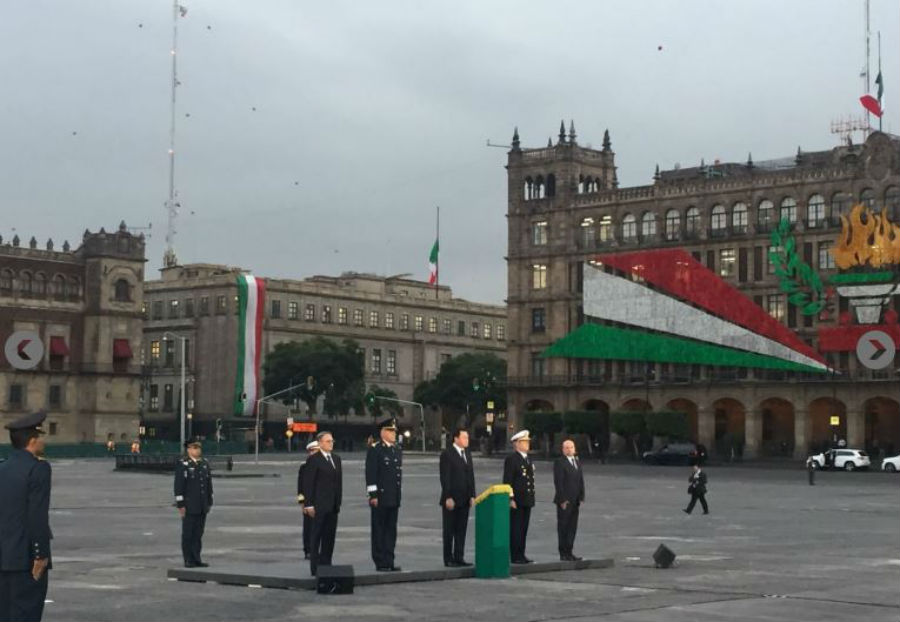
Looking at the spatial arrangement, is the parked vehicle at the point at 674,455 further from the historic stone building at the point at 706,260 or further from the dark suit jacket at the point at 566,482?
the dark suit jacket at the point at 566,482

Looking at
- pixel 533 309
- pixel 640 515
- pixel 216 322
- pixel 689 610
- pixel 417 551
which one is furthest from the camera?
pixel 216 322

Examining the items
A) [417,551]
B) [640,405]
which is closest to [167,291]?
[640,405]

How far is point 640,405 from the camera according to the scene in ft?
384

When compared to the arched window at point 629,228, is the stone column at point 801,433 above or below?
below

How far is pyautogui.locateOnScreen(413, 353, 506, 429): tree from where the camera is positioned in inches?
5778

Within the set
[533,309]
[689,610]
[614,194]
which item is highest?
[614,194]

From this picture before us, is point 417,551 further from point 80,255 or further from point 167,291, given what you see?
point 167,291

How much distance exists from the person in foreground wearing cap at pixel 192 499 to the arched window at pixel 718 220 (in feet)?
304

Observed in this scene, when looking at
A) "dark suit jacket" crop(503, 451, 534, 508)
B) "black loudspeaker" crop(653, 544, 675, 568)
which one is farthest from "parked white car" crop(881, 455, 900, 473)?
"dark suit jacket" crop(503, 451, 534, 508)

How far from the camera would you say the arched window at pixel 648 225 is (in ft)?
387

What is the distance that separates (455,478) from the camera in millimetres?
22859

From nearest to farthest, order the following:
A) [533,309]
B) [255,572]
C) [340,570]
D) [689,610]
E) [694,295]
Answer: [689,610] < [340,570] < [255,572] < [694,295] < [533,309]

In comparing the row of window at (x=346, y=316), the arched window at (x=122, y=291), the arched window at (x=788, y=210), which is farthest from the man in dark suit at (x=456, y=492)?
the row of window at (x=346, y=316)

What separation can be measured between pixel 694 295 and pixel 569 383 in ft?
42.1
